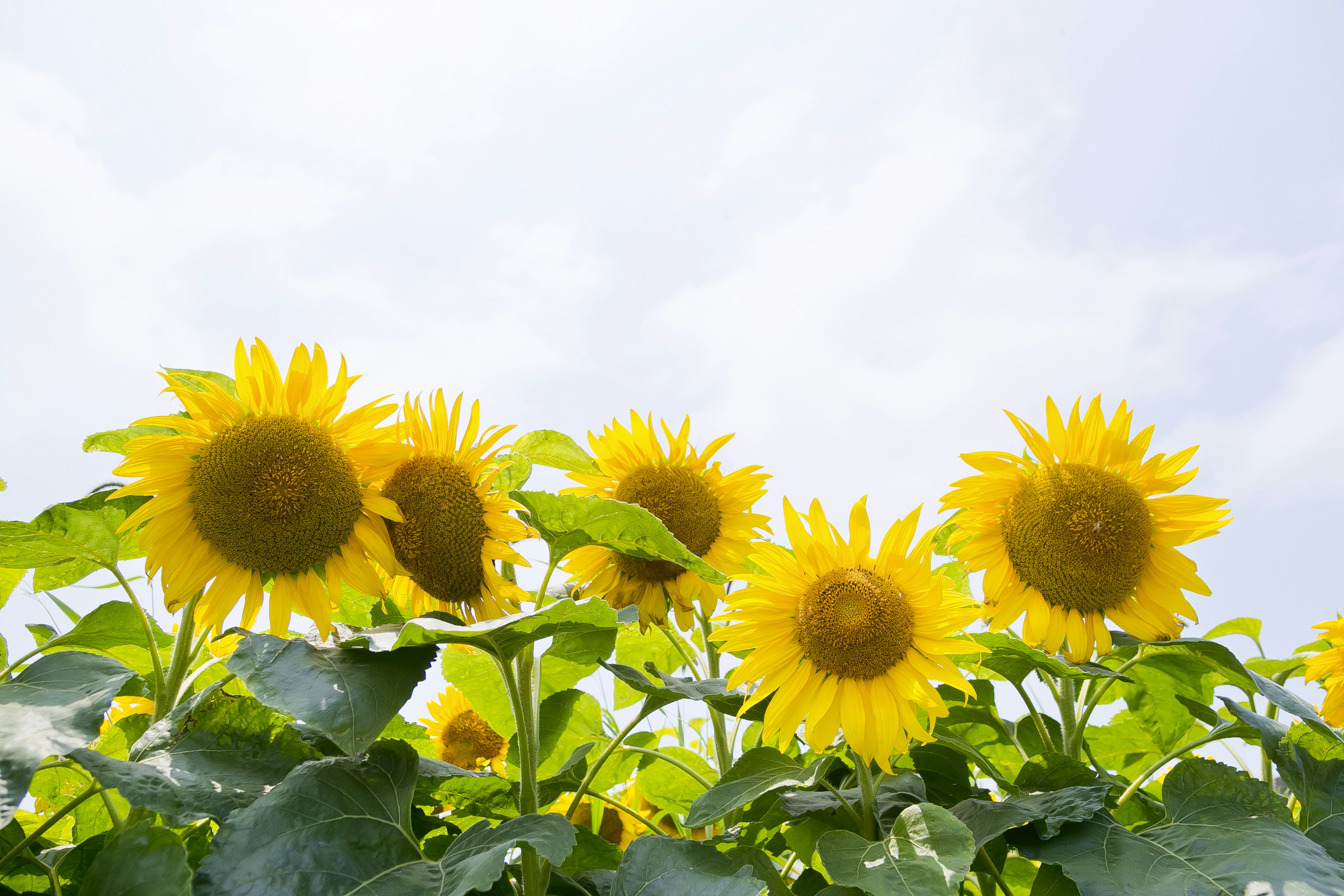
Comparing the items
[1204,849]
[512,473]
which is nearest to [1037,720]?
[1204,849]

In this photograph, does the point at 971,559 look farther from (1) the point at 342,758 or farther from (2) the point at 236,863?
(2) the point at 236,863

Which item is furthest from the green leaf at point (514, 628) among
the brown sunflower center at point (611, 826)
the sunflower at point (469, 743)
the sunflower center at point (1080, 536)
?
the sunflower at point (469, 743)

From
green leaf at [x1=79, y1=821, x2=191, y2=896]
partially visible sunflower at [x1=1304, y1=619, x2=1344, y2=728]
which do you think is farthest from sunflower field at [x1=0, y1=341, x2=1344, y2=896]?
partially visible sunflower at [x1=1304, y1=619, x2=1344, y2=728]

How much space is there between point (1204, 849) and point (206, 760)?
1.19m

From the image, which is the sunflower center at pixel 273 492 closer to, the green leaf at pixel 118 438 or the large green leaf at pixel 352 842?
the green leaf at pixel 118 438

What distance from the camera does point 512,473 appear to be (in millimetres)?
1372

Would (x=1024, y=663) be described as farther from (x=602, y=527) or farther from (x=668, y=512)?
(x=602, y=527)

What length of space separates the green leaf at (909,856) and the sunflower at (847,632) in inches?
4.2

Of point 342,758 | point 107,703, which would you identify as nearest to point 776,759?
point 342,758

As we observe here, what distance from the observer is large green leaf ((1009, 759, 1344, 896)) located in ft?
3.49

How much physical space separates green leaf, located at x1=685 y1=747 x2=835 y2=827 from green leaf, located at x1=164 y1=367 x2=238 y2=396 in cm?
80

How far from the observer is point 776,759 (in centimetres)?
130

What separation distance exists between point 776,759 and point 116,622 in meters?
1.00

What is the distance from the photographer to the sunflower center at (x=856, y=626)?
4.06 feet
